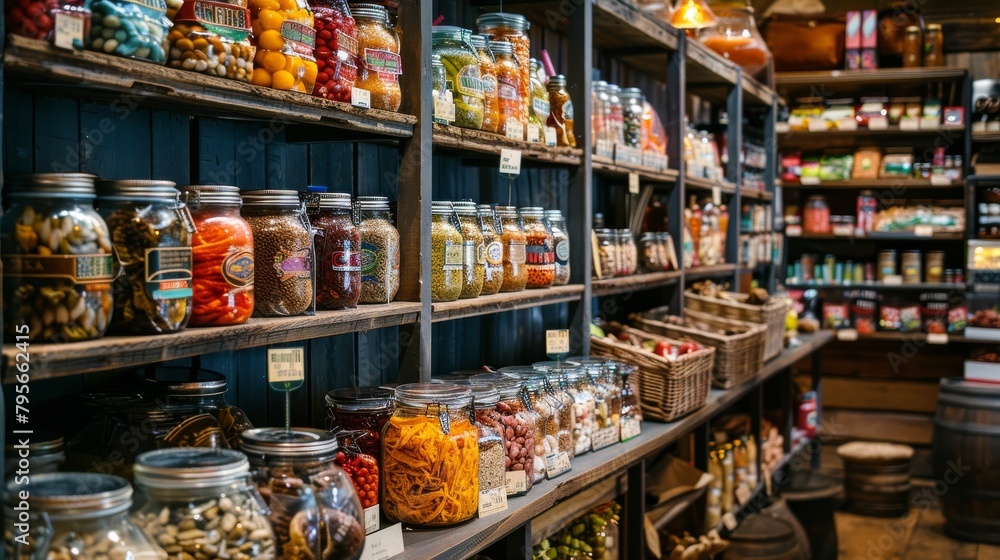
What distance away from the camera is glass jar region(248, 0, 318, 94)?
153 centimetres

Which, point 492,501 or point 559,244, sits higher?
point 559,244

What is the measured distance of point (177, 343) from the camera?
1.33m

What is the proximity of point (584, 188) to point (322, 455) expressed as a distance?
5.15ft

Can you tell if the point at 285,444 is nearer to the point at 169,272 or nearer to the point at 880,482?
the point at 169,272

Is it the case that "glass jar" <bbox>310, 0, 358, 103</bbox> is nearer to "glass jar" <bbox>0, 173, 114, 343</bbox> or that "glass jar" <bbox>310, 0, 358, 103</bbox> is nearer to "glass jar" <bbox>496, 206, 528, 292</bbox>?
"glass jar" <bbox>0, 173, 114, 343</bbox>

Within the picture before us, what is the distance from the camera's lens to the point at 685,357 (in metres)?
3.01

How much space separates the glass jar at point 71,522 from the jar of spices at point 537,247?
150cm

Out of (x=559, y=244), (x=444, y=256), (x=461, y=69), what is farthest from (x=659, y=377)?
(x=461, y=69)

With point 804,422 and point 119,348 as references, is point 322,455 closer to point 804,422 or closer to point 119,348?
point 119,348

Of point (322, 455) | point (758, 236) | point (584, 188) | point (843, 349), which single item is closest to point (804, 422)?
point (758, 236)

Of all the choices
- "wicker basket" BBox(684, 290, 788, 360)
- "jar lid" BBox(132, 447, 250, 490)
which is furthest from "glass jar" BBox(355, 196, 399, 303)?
"wicker basket" BBox(684, 290, 788, 360)

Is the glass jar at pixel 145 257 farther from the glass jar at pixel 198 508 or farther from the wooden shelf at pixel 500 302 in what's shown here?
the wooden shelf at pixel 500 302

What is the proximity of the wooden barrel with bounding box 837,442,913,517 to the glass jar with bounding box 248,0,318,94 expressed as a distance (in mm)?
4739

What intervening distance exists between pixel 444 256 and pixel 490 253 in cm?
19
